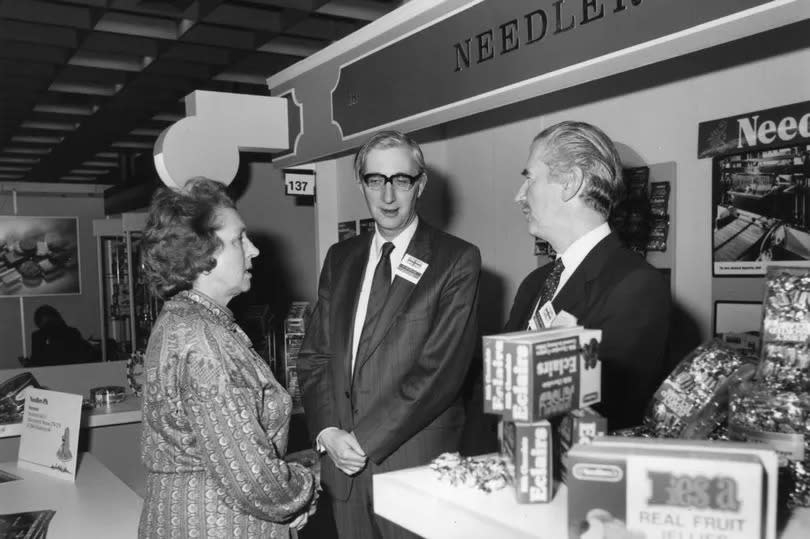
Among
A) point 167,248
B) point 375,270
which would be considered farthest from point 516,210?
point 167,248

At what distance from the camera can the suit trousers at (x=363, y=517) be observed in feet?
6.75

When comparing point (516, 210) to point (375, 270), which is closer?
point (375, 270)

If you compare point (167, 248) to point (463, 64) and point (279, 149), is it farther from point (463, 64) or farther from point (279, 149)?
point (279, 149)

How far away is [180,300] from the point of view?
174cm

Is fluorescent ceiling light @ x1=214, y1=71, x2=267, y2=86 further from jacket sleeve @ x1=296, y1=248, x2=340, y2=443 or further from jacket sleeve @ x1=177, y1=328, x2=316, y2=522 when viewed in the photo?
jacket sleeve @ x1=177, y1=328, x2=316, y2=522

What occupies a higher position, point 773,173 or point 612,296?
point 773,173

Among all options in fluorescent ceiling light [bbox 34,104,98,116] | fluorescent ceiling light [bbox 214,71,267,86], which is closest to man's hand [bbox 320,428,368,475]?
fluorescent ceiling light [bbox 214,71,267,86]

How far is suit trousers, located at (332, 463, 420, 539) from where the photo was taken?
206cm

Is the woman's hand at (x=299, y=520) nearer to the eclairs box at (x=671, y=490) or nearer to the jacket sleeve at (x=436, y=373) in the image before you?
the jacket sleeve at (x=436, y=373)

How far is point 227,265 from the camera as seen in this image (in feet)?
5.96

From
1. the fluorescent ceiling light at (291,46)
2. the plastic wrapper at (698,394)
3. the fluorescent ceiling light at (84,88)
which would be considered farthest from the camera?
the fluorescent ceiling light at (84,88)

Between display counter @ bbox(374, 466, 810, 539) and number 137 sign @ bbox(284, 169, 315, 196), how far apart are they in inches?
105

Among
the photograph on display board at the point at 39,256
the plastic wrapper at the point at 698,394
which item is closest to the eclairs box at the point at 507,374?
the plastic wrapper at the point at 698,394

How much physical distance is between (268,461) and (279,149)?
232cm
